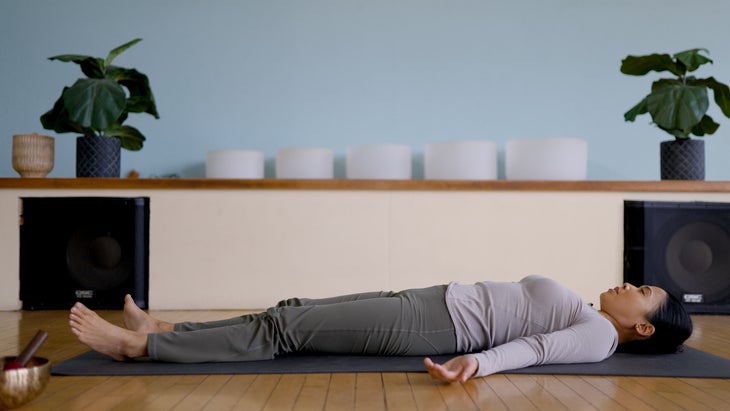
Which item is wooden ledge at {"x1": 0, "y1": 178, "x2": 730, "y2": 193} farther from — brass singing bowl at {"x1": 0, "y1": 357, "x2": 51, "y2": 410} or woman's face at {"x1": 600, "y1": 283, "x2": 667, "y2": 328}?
brass singing bowl at {"x1": 0, "y1": 357, "x2": 51, "y2": 410}

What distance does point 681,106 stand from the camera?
2.91m

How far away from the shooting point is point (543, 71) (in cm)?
348

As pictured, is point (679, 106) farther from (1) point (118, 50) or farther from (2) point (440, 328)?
(1) point (118, 50)

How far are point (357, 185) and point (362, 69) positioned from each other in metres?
0.77

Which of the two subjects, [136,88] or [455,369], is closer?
[455,369]

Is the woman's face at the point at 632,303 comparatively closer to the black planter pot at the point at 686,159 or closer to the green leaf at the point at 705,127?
the black planter pot at the point at 686,159

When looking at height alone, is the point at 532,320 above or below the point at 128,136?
below

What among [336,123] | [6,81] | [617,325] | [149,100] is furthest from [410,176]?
[6,81]

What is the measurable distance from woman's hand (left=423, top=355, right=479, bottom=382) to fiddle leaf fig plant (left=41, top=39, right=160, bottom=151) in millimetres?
1984

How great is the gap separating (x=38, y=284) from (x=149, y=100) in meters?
0.95

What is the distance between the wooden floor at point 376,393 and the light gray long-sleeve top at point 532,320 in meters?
0.11

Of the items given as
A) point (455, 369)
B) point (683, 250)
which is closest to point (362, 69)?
point (683, 250)

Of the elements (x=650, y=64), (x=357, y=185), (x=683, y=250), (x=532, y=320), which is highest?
(x=650, y=64)

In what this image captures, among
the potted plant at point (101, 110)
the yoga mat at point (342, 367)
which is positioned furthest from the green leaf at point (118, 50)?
the yoga mat at point (342, 367)
